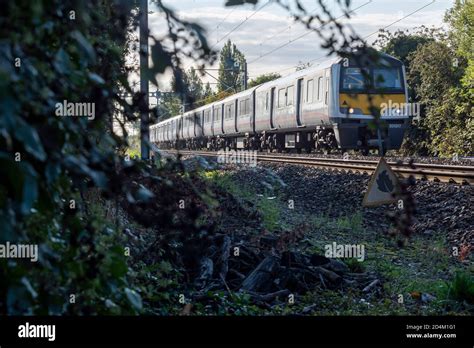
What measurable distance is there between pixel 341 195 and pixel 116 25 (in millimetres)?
10959

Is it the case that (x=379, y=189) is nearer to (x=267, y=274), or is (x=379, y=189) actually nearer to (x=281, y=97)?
(x=267, y=274)

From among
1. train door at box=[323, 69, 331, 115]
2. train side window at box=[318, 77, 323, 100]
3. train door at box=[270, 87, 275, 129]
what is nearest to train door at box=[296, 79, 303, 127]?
train side window at box=[318, 77, 323, 100]

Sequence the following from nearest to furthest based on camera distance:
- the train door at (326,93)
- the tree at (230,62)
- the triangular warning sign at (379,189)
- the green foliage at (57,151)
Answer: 1. the green foliage at (57,151)
2. the tree at (230,62)
3. the triangular warning sign at (379,189)
4. the train door at (326,93)

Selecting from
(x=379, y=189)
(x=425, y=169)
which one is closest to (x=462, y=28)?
(x=425, y=169)

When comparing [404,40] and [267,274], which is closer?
[267,274]

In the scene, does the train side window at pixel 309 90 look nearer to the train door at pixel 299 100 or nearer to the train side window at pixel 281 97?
the train door at pixel 299 100

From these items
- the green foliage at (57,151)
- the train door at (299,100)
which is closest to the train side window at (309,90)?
the train door at (299,100)

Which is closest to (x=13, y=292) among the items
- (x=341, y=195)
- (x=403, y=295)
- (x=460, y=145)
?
(x=403, y=295)
